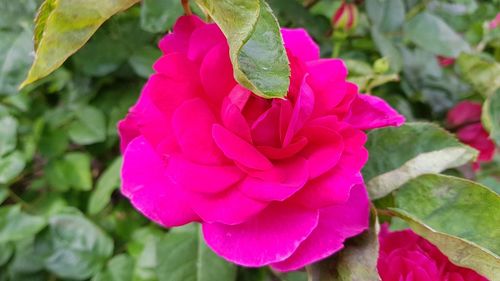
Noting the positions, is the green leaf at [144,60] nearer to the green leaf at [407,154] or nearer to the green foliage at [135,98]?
the green foliage at [135,98]

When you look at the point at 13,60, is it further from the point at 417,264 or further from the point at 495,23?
the point at 495,23

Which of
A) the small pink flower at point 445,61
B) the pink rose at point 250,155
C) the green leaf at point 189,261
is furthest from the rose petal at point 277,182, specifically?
the small pink flower at point 445,61

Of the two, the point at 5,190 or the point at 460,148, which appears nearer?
the point at 460,148

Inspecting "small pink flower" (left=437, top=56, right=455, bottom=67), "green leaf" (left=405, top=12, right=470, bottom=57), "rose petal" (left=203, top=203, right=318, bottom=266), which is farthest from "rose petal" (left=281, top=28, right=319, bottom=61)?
"small pink flower" (left=437, top=56, right=455, bottom=67)

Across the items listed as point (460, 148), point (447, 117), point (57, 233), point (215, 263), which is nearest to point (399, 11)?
point (447, 117)

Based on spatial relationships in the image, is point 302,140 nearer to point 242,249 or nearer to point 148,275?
point 242,249

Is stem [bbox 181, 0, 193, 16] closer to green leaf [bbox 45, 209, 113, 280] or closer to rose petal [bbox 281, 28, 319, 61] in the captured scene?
rose petal [bbox 281, 28, 319, 61]
